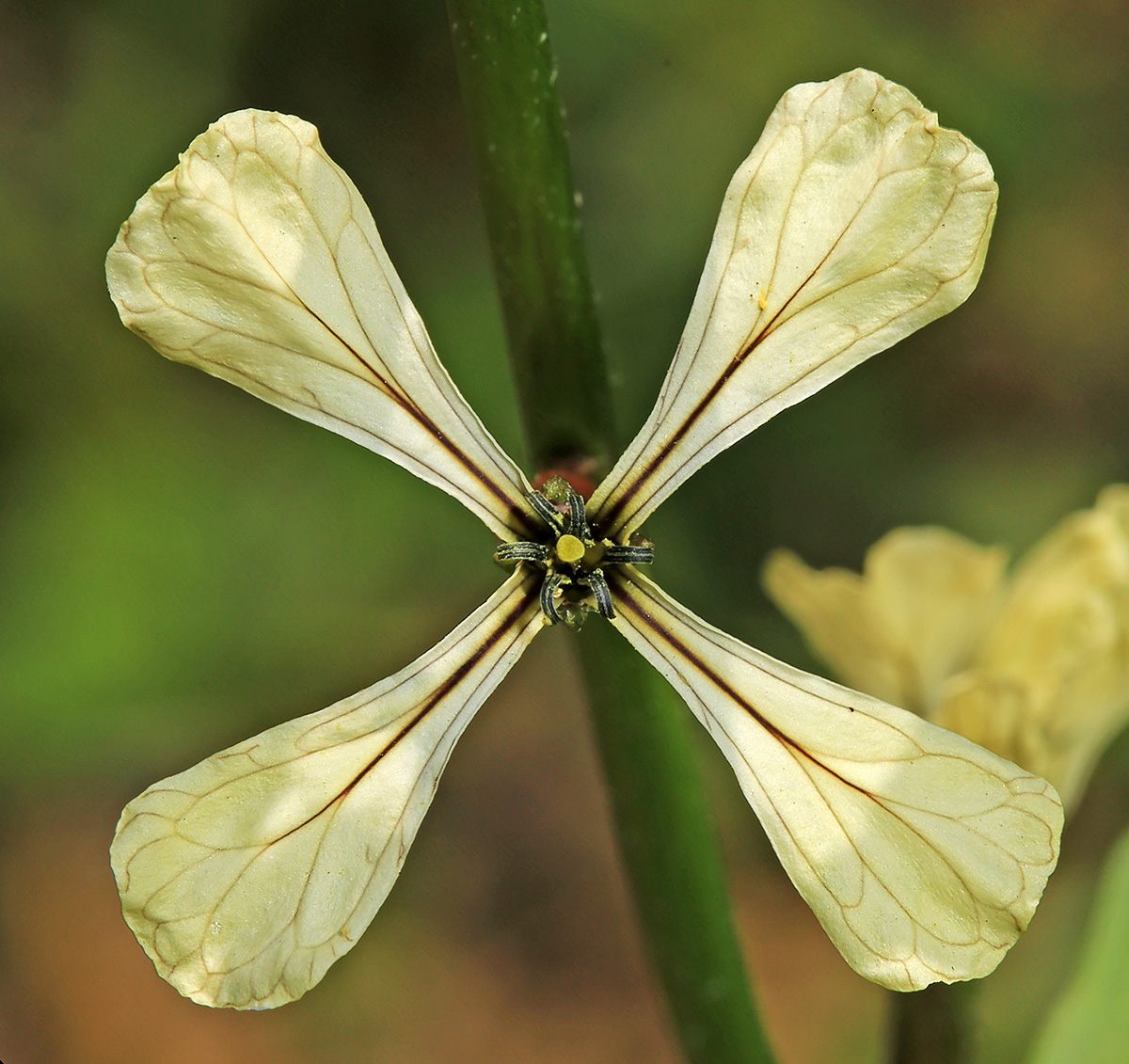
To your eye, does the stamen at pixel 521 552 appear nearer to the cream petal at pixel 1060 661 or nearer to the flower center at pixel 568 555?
the flower center at pixel 568 555

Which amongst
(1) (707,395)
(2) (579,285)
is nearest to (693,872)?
(1) (707,395)

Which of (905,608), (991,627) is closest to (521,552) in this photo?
(905,608)

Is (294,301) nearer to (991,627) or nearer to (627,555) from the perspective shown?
(627,555)

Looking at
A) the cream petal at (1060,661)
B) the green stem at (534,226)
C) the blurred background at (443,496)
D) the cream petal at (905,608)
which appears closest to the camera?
the green stem at (534,226)

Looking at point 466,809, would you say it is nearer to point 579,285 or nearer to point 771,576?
point 771,576

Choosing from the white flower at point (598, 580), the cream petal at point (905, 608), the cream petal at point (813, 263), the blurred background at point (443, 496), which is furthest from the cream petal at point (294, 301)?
the blurred background at point (443, 496)

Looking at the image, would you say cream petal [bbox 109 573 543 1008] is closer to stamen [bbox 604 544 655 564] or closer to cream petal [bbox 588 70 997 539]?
stamen [bbox 604 544 655 564]

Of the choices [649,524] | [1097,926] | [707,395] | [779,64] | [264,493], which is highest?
[779,64]
